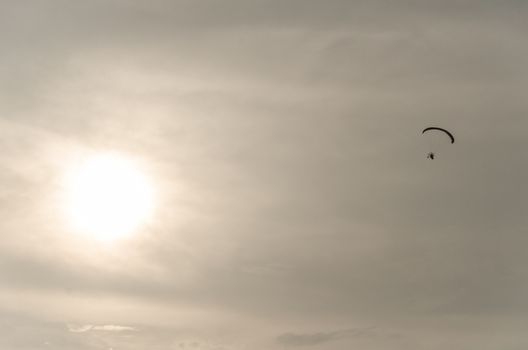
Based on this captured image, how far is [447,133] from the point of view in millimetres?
177875
